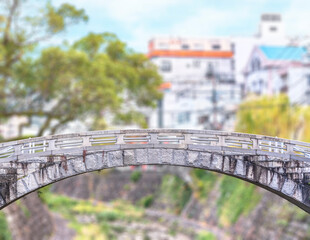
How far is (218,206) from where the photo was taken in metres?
50.2

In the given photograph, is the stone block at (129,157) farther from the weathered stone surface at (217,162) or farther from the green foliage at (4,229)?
the green foliage at (4,229)

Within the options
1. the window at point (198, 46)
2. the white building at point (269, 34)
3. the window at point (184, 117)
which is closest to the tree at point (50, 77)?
the window at point (184, 117)

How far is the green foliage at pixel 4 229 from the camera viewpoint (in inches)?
1398

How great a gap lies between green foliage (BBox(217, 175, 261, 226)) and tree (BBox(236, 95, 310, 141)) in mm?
3980

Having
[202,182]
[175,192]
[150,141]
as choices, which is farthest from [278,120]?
[150,141]

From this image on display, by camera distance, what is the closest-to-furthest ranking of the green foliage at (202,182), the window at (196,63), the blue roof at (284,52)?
the green foliage at (202,182) → the blue roof at (284,52) → the window at (196,63)

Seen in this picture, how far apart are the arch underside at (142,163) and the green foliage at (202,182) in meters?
30.8

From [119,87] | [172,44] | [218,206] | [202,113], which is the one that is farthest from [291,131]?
[172,44]

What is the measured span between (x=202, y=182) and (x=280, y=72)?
13.6 m

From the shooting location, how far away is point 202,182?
55594 millimetres

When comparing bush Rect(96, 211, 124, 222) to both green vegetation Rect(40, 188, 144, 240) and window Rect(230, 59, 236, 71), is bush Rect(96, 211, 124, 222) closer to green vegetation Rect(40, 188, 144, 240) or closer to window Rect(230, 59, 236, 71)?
green vegetation Rect(40, 188, 144, 240)

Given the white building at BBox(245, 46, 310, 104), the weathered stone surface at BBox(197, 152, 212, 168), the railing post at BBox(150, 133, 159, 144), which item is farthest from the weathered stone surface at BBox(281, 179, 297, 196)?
the white building at BBox(245, 46, 310, 104)

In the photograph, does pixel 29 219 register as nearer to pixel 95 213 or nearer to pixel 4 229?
pixel 4 229

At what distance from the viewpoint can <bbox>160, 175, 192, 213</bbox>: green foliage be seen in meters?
57.2
